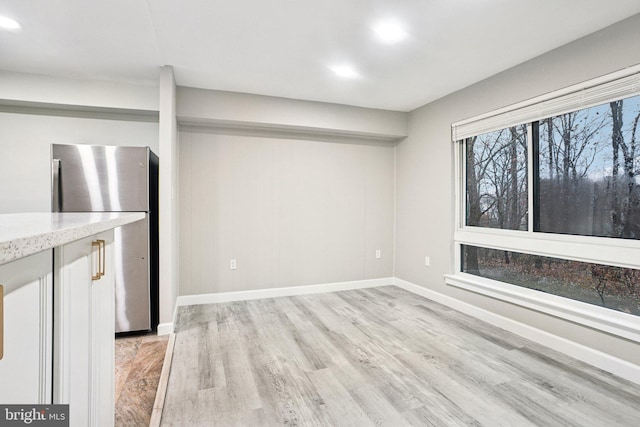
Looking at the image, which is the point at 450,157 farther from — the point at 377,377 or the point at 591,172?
the point at 377,377

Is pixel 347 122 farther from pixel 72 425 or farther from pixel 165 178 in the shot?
pixel 72 425

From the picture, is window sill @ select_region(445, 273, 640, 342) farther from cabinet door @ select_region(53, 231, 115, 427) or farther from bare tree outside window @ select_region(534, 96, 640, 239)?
cabinet door @ select_region(53, 231, 115, 427)

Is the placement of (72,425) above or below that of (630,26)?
below

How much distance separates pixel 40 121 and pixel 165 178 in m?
1.57

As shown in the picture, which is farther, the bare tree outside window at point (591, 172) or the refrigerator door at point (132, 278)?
the refrigerator door at point (132, 278)

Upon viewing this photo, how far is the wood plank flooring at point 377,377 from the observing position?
182 centimetres

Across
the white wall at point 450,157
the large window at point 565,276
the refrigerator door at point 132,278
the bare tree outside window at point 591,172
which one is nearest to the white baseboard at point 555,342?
the white wall at point 450,157

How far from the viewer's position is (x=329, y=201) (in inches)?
173

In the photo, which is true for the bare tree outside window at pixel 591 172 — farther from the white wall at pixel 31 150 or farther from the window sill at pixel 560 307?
the white wall at pixel 31 150

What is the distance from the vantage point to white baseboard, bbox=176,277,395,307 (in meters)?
3.83

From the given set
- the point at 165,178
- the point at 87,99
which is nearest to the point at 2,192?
the point at 87,99

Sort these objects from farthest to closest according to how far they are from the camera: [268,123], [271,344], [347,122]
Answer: [347,122] < [268,123] < [271,344]

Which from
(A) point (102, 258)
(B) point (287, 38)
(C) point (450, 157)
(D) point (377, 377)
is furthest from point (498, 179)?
(A) point (102, 258)

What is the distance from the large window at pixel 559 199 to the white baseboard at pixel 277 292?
128 centimetres
